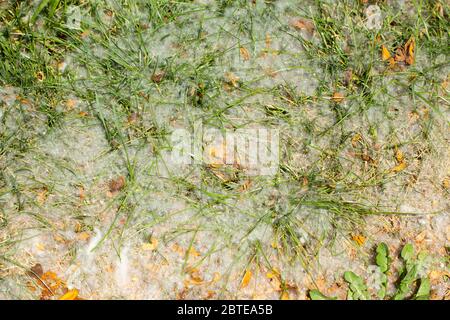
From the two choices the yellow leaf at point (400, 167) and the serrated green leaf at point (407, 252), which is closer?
the serrated green leaf at point (407, 252)

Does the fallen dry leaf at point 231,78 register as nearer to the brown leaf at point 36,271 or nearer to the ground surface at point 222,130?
→ the ground surface at point 222,130

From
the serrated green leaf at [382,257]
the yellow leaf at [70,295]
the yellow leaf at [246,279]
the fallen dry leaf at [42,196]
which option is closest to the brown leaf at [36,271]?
the yellow leaf at [70,295]

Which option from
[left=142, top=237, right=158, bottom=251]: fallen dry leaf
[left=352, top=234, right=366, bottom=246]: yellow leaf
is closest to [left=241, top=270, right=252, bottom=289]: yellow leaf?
[left=142, top=237, right=158, bottom=251]: fallen dry leaf

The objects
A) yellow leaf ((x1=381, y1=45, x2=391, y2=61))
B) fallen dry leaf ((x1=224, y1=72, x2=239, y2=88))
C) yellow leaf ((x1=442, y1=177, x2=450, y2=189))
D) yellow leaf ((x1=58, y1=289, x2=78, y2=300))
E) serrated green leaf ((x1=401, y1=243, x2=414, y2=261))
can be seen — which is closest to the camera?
yellow leaf ((x1=58, y1=289, x2=78, y2=300))

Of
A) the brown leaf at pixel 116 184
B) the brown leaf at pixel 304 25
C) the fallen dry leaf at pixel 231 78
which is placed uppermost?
the brown leaf at pixel 304 25

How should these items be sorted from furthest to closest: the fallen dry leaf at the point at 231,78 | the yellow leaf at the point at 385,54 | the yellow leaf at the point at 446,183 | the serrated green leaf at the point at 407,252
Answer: the yellow leaf at the point at 385,54 < the fallen dry leaf at the point at 231,78 < the yellow leaf at the point at 446,183 < the serrated green leaf at the point at 407,252

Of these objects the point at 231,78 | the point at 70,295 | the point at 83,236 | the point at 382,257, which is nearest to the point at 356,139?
the point at 382,257

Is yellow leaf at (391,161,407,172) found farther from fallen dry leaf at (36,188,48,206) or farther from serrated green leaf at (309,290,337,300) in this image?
fallen dry leaf at (36,188,48,206)
